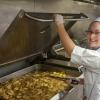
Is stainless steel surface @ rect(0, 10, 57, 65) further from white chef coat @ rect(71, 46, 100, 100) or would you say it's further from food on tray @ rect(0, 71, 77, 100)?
white chef coat @ rect(71, 46, 100, 100)

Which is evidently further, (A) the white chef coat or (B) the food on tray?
(B) the food on tray

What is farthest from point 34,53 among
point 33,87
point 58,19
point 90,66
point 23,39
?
point 90,66

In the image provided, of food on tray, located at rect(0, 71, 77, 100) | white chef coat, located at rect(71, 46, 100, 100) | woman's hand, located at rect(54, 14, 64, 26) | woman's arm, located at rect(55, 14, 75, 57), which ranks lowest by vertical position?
food on tray, located at rect(0, 71, 77, 100)

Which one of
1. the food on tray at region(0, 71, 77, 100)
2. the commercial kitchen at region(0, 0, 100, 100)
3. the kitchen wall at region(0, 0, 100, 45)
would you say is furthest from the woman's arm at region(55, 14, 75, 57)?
the food on tray at region(0, 71, 77, 100)

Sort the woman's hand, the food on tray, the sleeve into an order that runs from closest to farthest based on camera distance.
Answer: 1. the sleeve
2. the woman's hand
3. the food on tray

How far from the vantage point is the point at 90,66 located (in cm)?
152

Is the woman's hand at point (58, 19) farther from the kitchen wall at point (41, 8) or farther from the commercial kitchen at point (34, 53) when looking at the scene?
the kitchen wall at point (41, 8)

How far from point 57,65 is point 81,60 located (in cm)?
105

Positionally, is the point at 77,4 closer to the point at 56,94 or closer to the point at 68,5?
the point at 68,5

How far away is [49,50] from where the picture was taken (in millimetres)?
2693

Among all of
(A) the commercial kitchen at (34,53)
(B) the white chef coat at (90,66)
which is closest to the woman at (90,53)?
(B) the white chef coat at (90,66)

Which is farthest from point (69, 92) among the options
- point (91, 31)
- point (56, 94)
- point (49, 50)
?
point (49, 50)

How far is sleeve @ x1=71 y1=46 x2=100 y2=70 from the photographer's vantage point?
57.9 inches

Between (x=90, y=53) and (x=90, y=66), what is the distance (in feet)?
0.34
